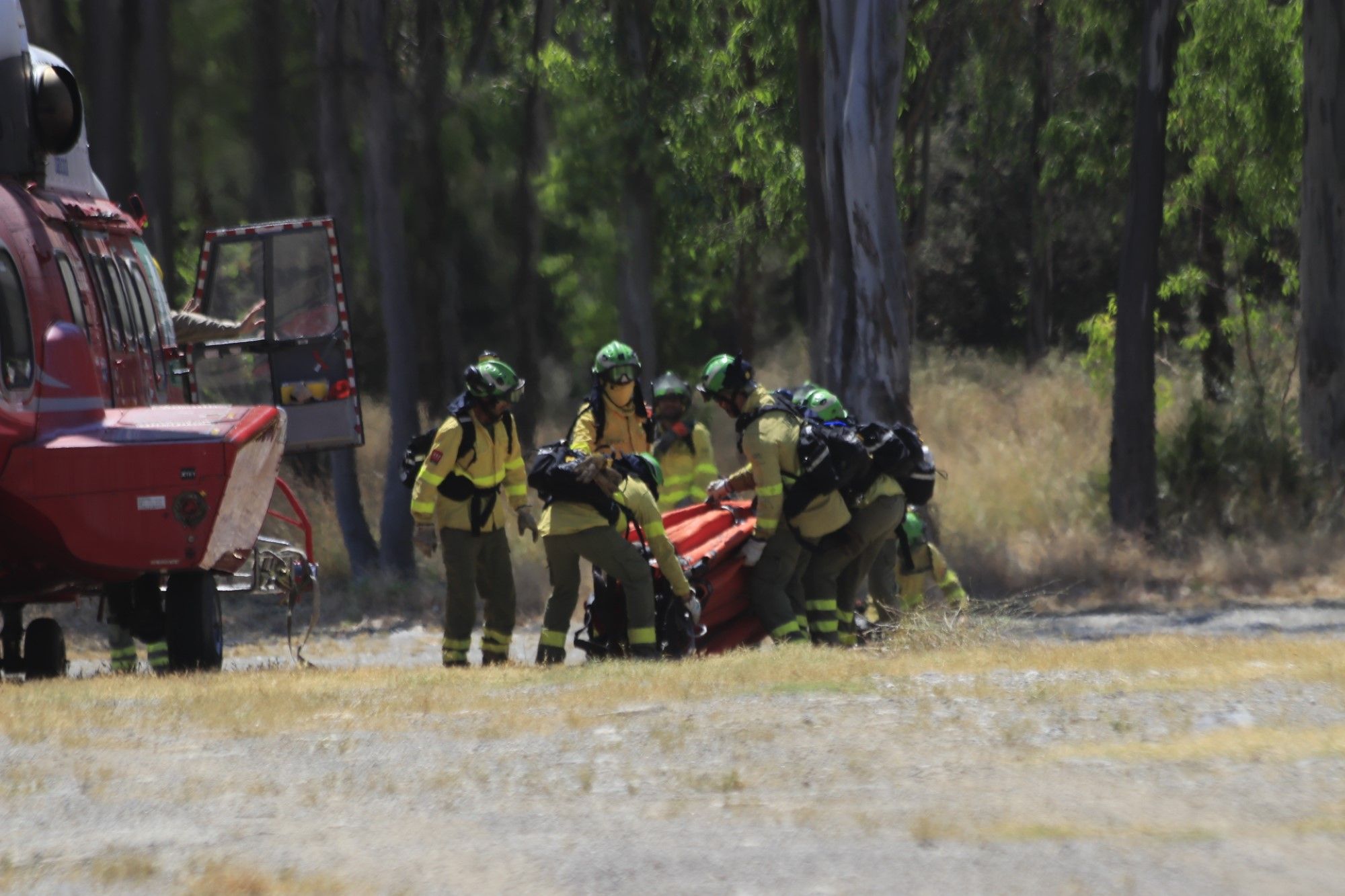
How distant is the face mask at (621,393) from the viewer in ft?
40.8

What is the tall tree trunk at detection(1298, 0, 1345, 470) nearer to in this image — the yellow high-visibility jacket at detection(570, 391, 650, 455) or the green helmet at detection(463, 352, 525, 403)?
the yellow high-visibility jacket at detection(570, 391, 650, 455)

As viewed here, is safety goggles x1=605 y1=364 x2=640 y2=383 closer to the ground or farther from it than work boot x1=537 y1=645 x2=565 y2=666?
farther from it

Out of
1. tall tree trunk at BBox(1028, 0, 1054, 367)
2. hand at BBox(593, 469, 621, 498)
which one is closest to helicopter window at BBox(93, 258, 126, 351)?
hand at BBox(593, 469, 621, 498)

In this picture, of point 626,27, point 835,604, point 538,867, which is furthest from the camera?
point 626,27

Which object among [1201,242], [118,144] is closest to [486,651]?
[118,144]

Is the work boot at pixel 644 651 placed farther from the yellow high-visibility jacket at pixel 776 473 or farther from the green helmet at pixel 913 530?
the green helmet at pixel 913 530

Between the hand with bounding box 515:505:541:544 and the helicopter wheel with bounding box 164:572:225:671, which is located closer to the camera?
the helicopter wheel with bounding box 164:572:225:671

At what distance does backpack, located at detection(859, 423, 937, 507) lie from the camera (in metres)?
12.3

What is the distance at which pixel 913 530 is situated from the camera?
13.6 meters

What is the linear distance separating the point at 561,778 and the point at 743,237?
67.4ft

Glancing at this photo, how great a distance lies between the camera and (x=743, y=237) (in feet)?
87.4

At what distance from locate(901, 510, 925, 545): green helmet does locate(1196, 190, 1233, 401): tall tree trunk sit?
12.2 meters

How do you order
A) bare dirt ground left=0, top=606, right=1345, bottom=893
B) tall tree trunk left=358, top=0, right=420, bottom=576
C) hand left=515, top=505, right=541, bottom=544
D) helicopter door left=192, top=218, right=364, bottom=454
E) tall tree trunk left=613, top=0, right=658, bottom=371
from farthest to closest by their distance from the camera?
1. tall tree trunk left=613, top=0, right=658, bottom=371
2. tall tree trunk left=358, top=0, right=420, bottom=576
3. helicopter door left=192, top=218, right=364, bottom=454
4. hand left=515, top=505, right=541, bottom=544
5. bare dirt ground left=0, top=606, right=1345, bottom=893

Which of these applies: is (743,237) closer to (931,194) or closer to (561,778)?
(931,194)
